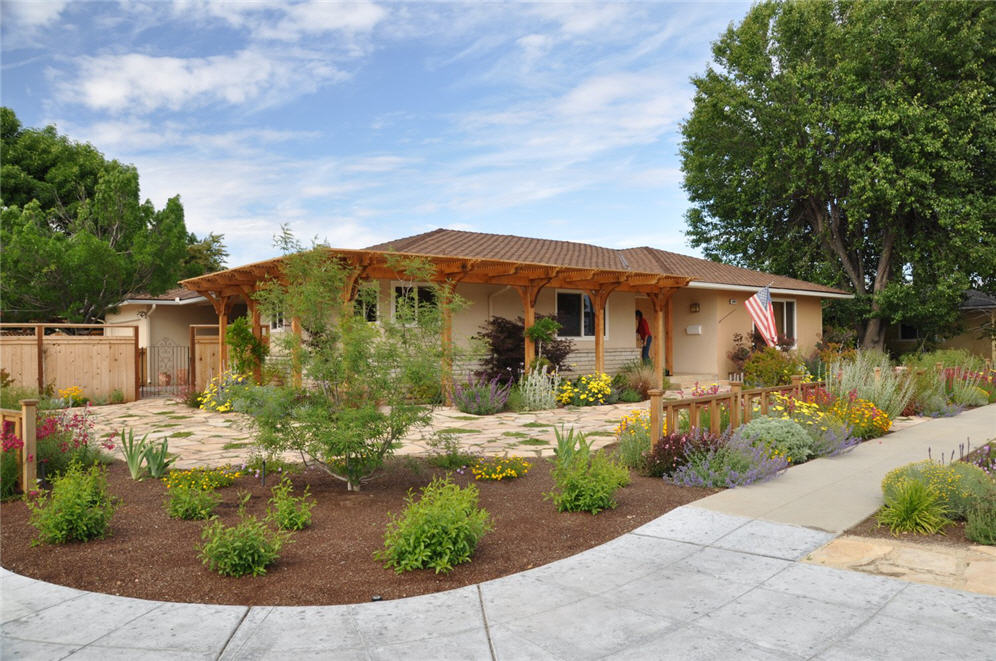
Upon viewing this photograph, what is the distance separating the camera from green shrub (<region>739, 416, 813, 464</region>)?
24.4ft

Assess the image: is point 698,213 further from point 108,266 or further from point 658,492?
point 658,492

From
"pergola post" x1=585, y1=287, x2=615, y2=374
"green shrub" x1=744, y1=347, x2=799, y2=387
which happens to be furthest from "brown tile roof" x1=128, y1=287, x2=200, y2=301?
"green shrub" x1=744, y1=347, x2=799, y2=387

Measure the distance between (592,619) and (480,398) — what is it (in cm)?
939

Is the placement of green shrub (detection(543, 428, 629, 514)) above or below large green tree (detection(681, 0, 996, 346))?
below

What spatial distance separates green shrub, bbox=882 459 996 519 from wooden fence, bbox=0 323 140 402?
15.3 m

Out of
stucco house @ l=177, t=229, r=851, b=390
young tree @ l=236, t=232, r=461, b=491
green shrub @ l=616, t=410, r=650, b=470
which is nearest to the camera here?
young tree @ l=236, t=232, r=461, b=491

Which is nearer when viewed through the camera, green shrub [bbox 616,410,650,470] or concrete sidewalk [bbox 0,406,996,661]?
concrete sidewalk [bbox 0,406,996,661]

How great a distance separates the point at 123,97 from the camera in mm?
10391

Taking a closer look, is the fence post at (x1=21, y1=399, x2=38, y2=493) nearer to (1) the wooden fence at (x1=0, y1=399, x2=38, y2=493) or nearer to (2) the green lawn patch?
(1) the wooden fence at (x1=0, y1=399, x2=38, y2=493)

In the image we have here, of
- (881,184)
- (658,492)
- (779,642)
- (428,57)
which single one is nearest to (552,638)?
(779,642)

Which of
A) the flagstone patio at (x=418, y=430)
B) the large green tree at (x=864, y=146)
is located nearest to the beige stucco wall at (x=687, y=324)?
the flagstone patio at (x=418, y=430)

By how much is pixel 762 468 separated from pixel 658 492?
1268mm

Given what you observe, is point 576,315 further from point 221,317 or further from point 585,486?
point 585,486

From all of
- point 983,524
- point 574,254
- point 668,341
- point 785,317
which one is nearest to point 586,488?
point 983,524
